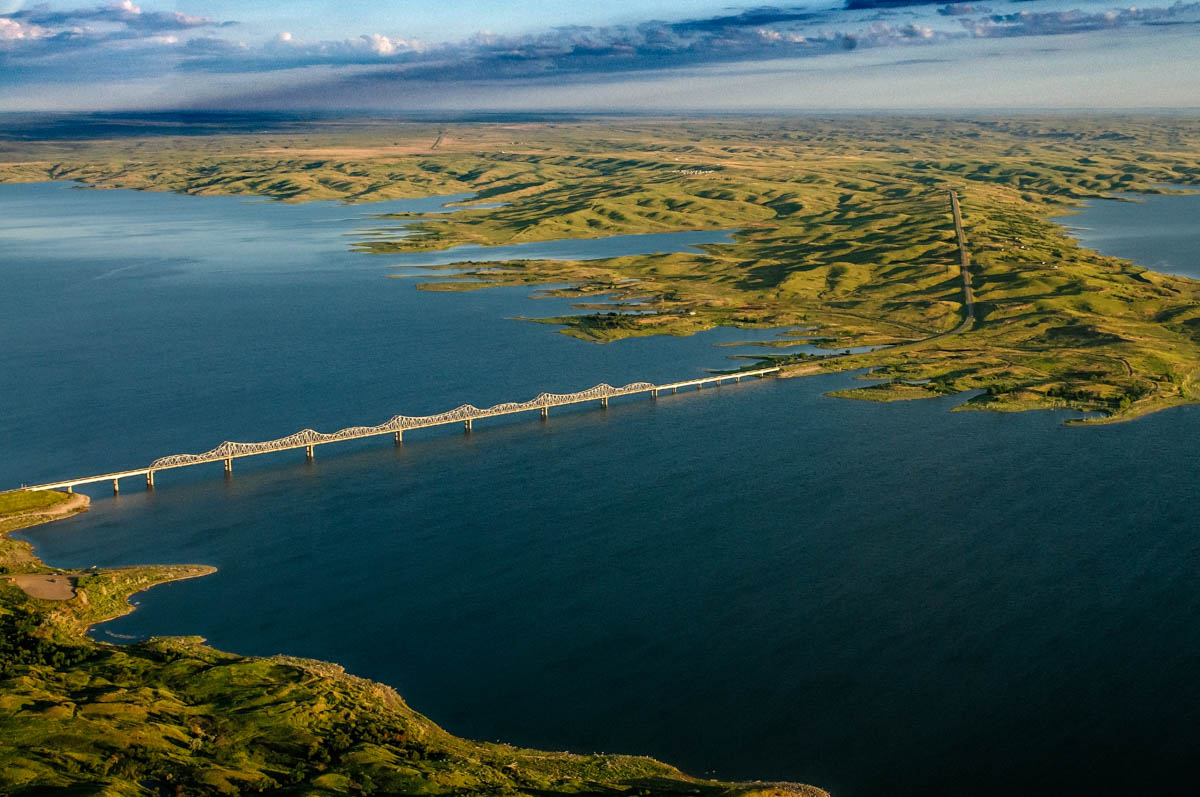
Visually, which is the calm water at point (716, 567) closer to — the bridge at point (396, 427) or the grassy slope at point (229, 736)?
the bridge at point (396, 427)

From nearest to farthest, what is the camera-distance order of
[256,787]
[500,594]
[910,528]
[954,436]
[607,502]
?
[256,787], [500,594], [910,528], [607,502], [954,436]

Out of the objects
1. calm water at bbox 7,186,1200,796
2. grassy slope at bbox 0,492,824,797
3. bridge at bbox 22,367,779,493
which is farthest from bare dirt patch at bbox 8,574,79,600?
bridge at bbox 22,367,779,493

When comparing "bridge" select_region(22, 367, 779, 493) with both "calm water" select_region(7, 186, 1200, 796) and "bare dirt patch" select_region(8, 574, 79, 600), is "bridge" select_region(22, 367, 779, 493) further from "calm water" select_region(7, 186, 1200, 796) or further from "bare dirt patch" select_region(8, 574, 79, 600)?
"bare dirt patch" select_region(8, 574, 79, 600)

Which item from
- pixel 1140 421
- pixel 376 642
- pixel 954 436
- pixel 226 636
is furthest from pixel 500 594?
pixel 1140 421

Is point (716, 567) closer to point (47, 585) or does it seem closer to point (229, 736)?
point (229, 736)

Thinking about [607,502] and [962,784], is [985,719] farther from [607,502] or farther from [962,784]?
[607,502]

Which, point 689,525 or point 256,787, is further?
point 689,525

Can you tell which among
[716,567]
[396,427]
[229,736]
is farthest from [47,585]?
[716,567]
